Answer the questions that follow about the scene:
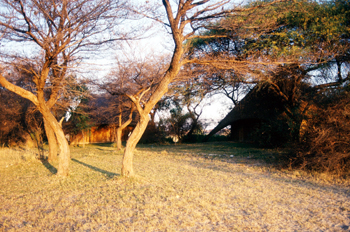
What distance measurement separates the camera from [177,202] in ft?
15.3

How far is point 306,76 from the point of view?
457 inches

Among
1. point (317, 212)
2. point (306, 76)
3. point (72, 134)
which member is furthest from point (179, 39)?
point (72, 134)

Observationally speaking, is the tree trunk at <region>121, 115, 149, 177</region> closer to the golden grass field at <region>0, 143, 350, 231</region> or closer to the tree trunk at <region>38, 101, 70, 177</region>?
A: the golden grass field at <region>0, 143, 350, 231</region>

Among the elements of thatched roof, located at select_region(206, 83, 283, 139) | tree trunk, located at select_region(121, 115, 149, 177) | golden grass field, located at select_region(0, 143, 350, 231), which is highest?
thatched roof, located at select_region(206, 83, 283, 139)

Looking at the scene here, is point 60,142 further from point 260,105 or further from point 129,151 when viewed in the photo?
point 260,105

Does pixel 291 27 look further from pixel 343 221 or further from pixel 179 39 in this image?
pixel 343 221

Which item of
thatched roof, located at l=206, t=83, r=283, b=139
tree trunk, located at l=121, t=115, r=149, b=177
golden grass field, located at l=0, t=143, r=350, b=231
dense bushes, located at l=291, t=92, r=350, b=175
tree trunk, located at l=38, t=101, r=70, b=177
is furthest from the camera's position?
thatched roof, located at l=206, t=83, r=283, b=139

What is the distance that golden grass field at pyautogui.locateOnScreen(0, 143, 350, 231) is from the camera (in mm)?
3666

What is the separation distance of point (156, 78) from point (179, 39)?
5.97 m

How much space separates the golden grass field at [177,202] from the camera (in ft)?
12.0

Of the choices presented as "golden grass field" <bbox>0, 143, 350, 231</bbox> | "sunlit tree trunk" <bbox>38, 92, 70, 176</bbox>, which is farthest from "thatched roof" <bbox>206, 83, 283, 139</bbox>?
"sunlit tree trunk" <bbox>38, 92, 70, 176</bbox>

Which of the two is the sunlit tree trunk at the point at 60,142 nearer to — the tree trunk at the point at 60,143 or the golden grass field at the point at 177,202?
the tree trunk at the point at 60,143

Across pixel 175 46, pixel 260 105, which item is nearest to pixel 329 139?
pixel 175 46

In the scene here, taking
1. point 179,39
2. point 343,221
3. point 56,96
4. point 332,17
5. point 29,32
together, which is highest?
point 332,17
